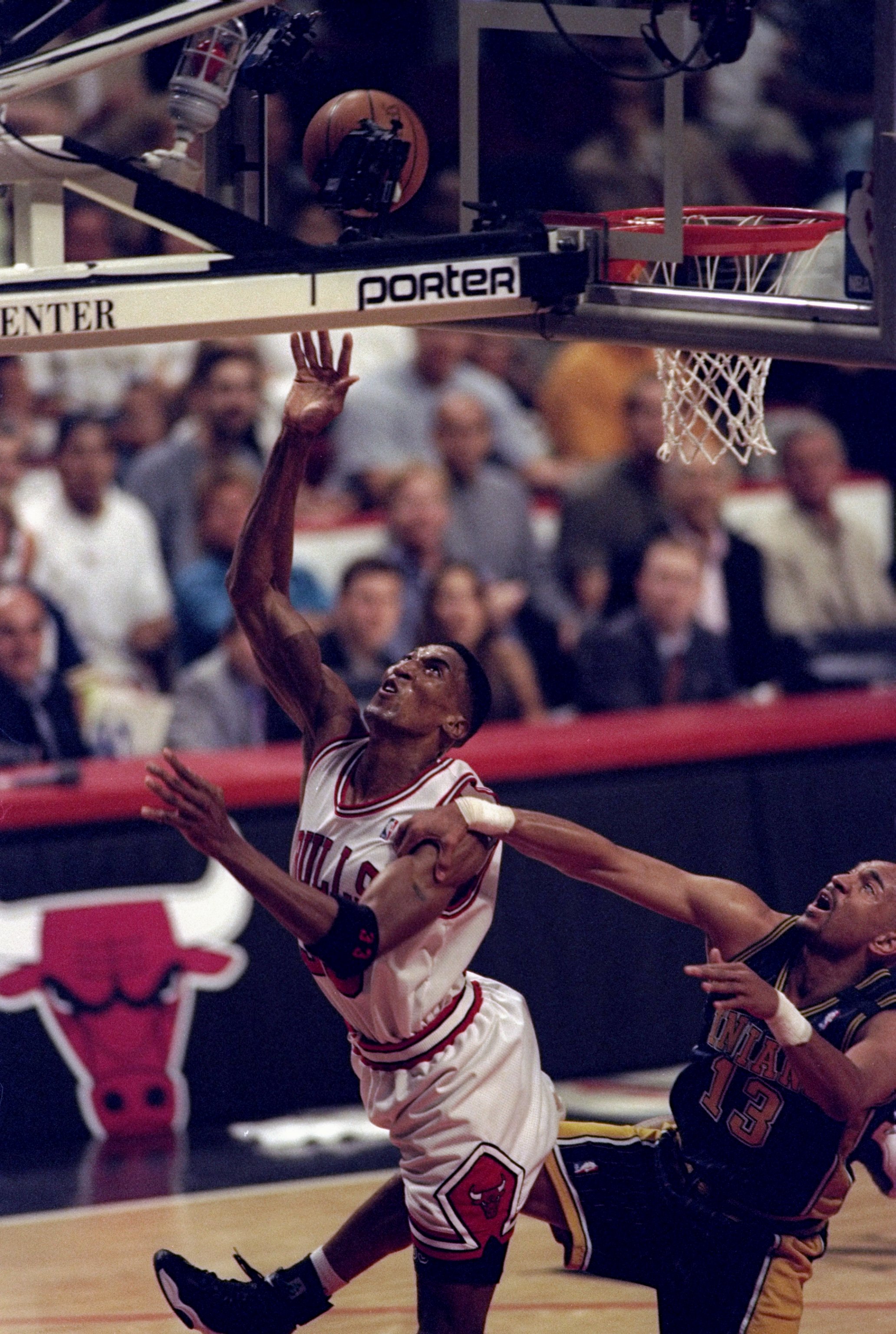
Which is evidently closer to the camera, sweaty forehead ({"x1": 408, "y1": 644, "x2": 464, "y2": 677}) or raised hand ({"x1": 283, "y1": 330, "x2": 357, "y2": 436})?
sweaty forehead ({"x1": 408, "y1": 644, "x2": 464, "y2": 677})

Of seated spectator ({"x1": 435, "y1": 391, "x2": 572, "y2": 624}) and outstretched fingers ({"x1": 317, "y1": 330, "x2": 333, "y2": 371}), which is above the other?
outstretched fingers ({"x1": 317, "y1": 330, "x2": 333, "y2": 371})

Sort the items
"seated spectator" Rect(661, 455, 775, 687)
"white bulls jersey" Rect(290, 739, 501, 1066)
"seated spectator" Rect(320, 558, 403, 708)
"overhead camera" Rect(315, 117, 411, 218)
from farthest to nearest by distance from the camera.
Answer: "seated spectator" Rect(661, 455, 775, 687), "seated spectator" Rect(320, 558, 403, 708), "overhead camera" Rect(315, 117, 411, 218), "white bulls jersey" Rect(290, 739, 501, 1066)

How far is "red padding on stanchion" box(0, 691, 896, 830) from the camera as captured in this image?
27.1 feet

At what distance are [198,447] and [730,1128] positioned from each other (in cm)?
578

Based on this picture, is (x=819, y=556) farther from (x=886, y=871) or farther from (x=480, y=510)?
(x=886, y=871)

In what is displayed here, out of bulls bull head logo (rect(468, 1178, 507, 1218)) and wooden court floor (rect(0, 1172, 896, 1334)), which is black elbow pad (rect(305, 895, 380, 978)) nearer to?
bulls bull head logo (rect(468, 1178, 507, 1218))

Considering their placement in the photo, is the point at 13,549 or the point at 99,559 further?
the point at 99,559

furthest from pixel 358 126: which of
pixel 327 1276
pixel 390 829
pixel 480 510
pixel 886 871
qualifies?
pixel 480 510

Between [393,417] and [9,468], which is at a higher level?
[393,417]

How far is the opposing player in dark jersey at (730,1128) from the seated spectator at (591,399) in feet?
22.3

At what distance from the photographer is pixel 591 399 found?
40.5 feet

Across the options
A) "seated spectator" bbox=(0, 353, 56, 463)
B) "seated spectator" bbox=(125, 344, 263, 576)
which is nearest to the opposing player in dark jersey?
"seated spectator" bbox=(125, 344, 263, 576)

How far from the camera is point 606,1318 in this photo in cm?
648

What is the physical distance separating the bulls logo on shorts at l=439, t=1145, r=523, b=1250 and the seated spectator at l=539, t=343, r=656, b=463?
23.6ft
